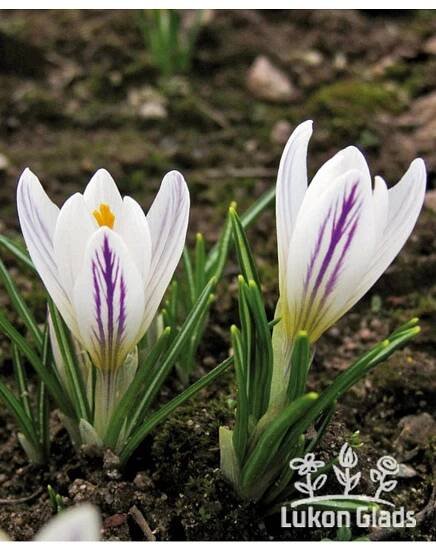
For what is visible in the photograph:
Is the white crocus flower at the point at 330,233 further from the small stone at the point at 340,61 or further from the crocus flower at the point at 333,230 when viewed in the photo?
the small stone at the point at 340,61

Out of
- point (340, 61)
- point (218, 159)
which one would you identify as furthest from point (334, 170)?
point (340, 61)

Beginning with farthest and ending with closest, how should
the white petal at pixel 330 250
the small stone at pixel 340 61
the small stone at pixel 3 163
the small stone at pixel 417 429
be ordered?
the small stone at pixel 340 61
the small stone at pixel 3 163
the small stone at pixel 417 429
the white petal at pixel 330 250

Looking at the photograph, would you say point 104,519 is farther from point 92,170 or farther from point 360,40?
point 360,40

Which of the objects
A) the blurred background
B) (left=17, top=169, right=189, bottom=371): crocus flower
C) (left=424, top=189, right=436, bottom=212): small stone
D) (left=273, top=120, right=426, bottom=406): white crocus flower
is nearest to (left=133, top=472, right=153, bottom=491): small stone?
(left=17, top=169, right=189, bottom=371): crocus flower

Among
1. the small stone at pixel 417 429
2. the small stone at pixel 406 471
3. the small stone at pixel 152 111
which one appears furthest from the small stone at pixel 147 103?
the small stone at pixel 406 471

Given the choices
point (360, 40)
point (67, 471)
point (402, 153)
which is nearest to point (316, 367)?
point (67, 471)
